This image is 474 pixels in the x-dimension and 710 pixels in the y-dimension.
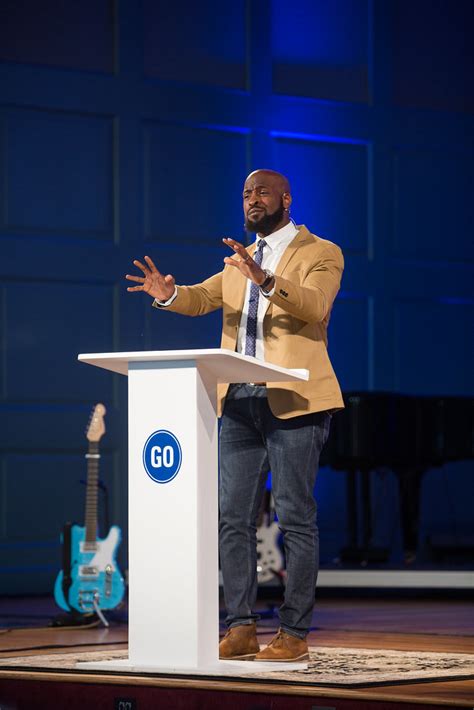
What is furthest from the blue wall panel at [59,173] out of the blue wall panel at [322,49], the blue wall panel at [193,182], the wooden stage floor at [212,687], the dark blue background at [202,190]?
the wooden stage floor at [212,687]

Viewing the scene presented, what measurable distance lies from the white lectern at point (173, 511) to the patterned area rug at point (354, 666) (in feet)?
0.59

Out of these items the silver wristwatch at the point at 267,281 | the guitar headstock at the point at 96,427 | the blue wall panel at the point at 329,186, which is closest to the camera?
the silver wristwatch at the point at 267,281

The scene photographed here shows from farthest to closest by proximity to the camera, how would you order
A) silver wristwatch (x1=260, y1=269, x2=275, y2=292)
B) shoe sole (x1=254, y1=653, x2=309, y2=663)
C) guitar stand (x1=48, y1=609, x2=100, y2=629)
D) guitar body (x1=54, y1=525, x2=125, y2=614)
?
guitar body (x1=54, y1=525, x2=125, y2=614)
guitar stand (x1=48, y1=609, x2=100, y2=629)
shoe sole (x1=254, y1=653, x2=309, y2=663)
silver wristwatch (x1=260, y1=269, x2=275, y2=292)

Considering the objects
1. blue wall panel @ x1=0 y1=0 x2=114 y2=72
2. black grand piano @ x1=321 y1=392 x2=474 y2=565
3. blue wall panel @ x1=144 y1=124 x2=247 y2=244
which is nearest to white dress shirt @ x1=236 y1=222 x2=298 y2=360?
black grand piano @ x1=321 y1=392 x2=474 y2=565

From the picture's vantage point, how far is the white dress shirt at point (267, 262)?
345 cm

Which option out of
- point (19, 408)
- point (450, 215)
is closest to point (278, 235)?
point (19, 408)

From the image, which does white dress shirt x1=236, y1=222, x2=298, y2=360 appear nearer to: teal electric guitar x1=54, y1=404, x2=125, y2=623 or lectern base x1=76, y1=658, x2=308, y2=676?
lectern base x1=76, y1=658, x2=308, y2=676

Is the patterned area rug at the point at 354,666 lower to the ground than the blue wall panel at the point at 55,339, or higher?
lower

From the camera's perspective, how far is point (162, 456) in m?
3.06

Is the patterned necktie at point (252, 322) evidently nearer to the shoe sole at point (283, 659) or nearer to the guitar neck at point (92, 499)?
the shoe sole at point (283, 659)

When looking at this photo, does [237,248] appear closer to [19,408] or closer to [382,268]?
[19,408]

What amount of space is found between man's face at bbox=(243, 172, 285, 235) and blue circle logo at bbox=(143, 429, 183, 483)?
2.47 feet

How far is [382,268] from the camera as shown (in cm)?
748

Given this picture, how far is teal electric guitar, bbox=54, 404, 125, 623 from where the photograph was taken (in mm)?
5238
